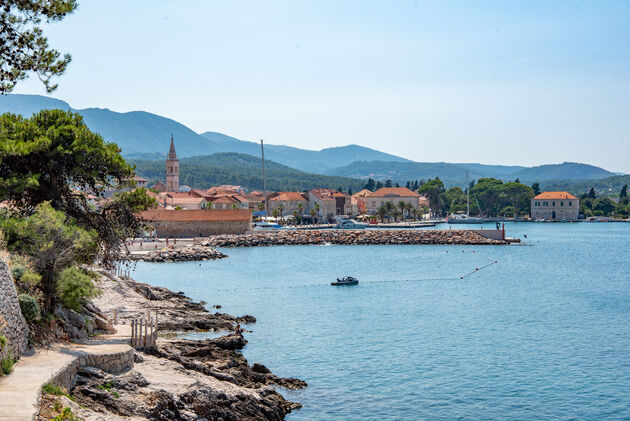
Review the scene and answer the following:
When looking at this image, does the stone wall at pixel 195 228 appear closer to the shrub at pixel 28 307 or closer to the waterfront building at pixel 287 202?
the waterfront building at pixel 287 202

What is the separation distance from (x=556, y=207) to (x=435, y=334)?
149 meters

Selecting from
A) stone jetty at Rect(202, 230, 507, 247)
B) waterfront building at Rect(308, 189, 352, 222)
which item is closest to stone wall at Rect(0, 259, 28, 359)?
stone jetty at Rect(202, 230, 507, 247)

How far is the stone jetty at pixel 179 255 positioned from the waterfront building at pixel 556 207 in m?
121

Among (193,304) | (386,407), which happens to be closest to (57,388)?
(386,407)

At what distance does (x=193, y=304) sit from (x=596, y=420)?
2273cm

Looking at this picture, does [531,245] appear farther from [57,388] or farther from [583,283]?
[57,388]

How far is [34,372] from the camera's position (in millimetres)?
14266

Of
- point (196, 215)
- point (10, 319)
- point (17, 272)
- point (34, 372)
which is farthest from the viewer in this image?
point (196, 215)

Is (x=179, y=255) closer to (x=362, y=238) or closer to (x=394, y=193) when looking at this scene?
(x=362, y=238)

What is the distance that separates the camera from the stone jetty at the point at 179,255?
6419 centimetres

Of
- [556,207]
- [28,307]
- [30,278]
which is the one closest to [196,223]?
[30,278]

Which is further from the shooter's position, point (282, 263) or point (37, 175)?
point (282, 263)

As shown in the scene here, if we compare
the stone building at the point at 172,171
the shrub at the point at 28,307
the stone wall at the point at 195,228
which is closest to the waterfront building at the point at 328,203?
the stone building at the point at 172,171

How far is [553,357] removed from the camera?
1021 inches
